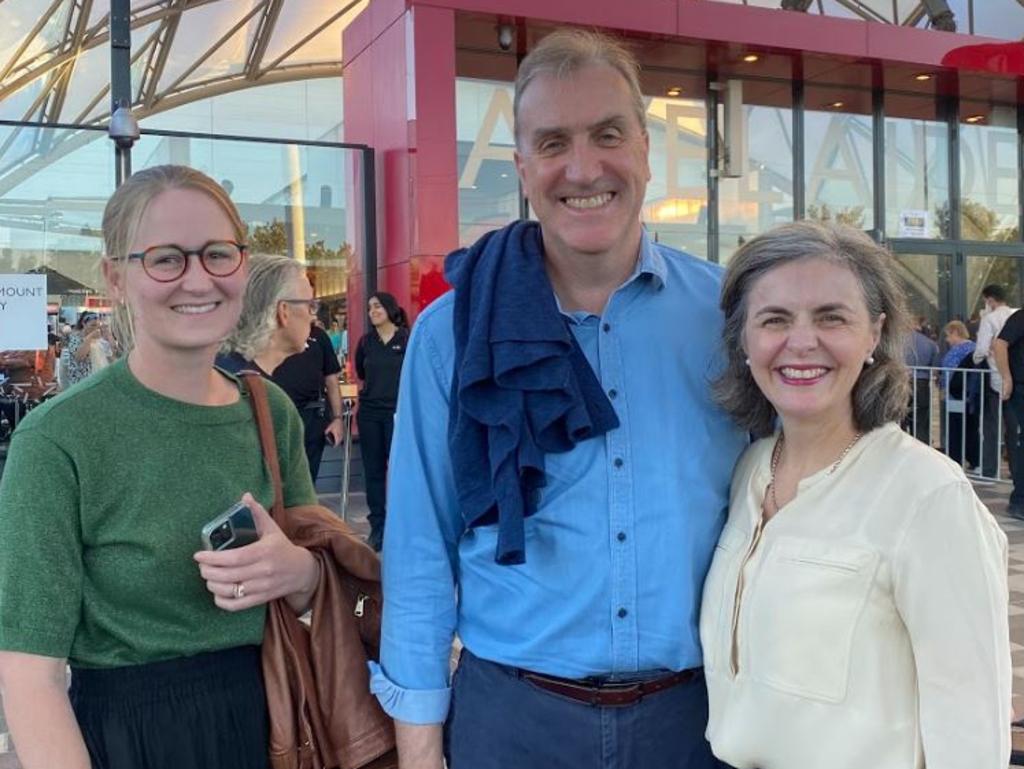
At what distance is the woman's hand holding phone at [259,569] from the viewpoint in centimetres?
157

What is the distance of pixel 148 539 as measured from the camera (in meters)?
1.57

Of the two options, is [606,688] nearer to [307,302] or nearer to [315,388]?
[307,302]

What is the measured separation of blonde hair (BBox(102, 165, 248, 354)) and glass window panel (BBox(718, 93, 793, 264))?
10.6m

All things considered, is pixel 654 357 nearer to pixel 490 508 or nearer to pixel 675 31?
pixel 490 508

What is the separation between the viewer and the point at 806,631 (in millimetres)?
1555

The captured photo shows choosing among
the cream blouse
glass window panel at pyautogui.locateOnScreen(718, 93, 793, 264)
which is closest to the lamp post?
the cream blouse

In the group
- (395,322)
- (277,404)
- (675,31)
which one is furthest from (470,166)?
(277,404)

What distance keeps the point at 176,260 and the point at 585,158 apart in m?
0.78

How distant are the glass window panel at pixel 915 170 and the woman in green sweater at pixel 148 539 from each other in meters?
12.2

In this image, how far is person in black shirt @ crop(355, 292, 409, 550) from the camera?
7.17 meters

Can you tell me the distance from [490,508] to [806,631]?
586 mm

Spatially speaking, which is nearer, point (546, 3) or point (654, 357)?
point (654, 357)

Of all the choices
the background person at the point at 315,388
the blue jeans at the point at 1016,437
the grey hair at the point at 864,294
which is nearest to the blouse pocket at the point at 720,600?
the grey hair at the point at 864,294

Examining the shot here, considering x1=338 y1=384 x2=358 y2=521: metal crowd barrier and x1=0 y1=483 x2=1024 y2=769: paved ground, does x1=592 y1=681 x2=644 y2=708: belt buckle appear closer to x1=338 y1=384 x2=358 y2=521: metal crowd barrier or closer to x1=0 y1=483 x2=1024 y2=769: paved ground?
x1=0 y1=483 x2=1024 y2=769: paved ground
